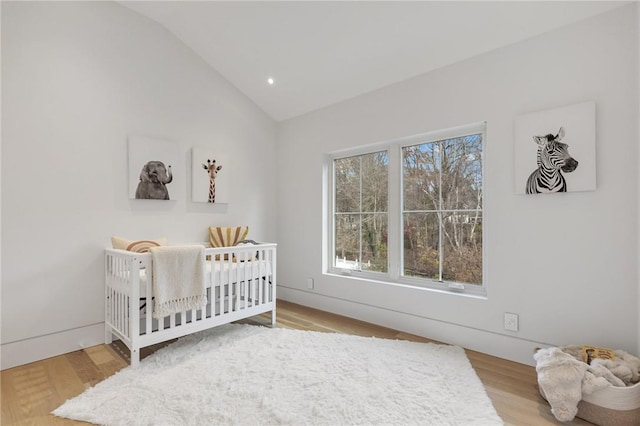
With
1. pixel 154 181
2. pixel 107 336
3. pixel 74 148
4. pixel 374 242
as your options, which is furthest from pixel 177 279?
pixel 374 242

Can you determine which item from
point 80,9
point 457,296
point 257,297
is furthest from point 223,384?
point 80,9

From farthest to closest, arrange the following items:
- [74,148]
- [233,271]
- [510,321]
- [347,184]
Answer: [347,184] → [233,271] → [74,148] → [510,321]

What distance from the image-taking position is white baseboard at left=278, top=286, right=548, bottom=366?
2.09 metres

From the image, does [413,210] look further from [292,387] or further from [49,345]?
[49,345]

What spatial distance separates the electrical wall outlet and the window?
0.93 feet

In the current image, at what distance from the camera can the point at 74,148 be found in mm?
2289

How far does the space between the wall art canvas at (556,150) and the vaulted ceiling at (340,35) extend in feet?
1.89

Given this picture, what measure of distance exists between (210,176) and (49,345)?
177cm

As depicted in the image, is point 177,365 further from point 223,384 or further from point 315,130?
point 315,130

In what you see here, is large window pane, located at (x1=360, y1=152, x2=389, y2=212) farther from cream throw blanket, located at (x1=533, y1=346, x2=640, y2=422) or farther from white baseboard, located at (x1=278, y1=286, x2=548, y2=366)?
cream throw blanket, located at (x1=533, y1=346, x2=640, y2=422)

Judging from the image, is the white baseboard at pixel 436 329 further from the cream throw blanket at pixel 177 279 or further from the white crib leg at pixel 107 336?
the white crib leg at pixel 107 336

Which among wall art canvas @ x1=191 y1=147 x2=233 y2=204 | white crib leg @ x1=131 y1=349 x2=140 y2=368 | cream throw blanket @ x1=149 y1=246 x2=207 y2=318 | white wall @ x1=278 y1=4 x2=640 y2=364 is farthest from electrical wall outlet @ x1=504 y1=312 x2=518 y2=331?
wall art canvas @ x1=191 y1=147 x2=233 y2=204

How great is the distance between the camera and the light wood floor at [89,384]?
1519mm

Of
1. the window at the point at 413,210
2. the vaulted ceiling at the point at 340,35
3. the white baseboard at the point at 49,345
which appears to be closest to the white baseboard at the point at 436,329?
the window at the point at 413,210
